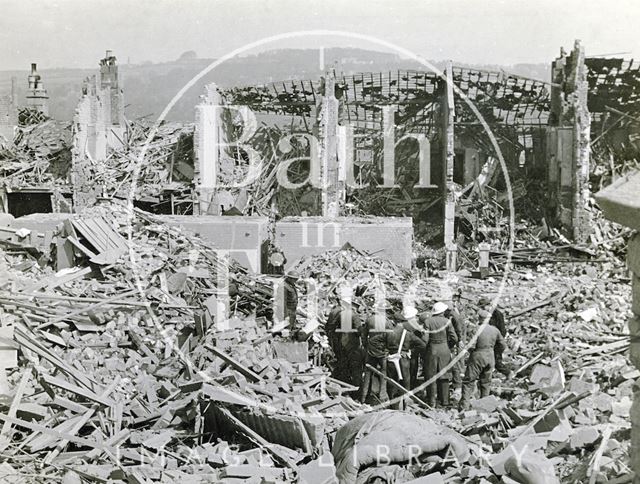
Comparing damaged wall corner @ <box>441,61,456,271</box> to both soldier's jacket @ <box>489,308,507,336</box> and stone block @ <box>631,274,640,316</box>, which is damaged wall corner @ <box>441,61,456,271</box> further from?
stone block @ <box>631,274,640,316</box>

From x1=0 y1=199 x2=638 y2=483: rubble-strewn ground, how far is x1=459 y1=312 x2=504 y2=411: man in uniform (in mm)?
285

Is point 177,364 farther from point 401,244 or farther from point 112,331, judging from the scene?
point 401,244

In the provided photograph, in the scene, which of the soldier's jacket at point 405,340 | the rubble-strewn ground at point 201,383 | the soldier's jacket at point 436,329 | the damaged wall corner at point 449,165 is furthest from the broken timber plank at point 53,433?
the damaged wall corner at point 449,165

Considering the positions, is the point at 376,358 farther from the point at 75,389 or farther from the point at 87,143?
the point at 87,143

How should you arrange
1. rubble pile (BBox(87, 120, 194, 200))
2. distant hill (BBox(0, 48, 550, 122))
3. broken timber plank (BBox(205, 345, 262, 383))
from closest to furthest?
broken timber plank (BBox(205, 345, 262, 383)), rubble pile (BBox(87, 120, 194, 200)), distant hill (BBox(0, 48, 550, 122))

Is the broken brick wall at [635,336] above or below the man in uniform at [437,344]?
above

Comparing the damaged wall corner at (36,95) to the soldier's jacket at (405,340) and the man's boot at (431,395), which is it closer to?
the soldier's jacket at (405,340)

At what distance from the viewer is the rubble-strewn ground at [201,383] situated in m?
6.41

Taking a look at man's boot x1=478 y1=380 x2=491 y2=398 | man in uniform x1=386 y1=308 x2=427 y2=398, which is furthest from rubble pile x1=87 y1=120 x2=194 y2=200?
man's boot x1=478 y1=380 x2=491 y2=398

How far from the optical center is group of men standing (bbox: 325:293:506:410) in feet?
32.7

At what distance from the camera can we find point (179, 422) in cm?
759

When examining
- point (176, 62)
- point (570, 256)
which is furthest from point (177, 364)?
point (176, 62)

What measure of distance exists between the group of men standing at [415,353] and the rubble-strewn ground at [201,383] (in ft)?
1.08

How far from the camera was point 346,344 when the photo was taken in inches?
413
